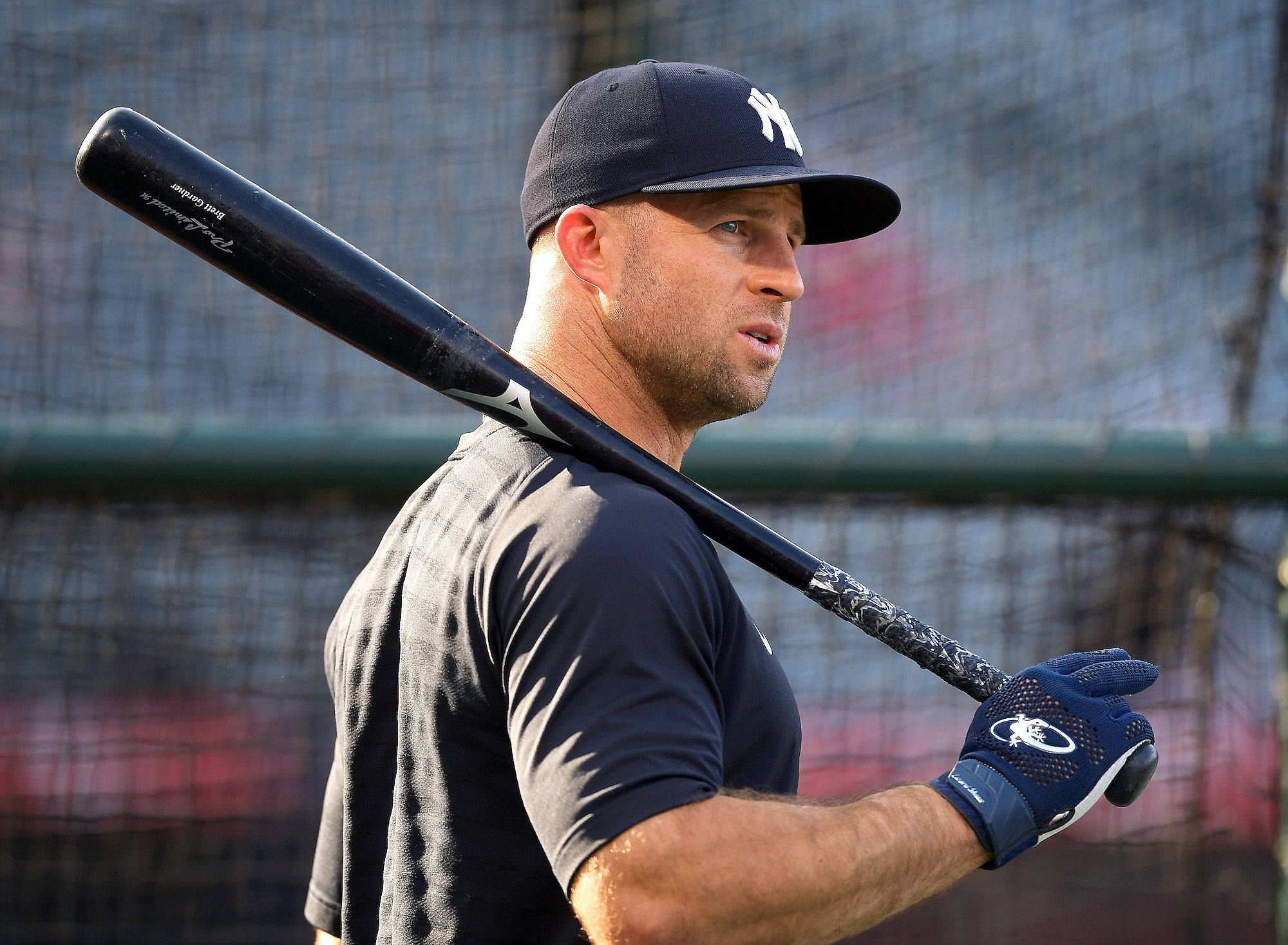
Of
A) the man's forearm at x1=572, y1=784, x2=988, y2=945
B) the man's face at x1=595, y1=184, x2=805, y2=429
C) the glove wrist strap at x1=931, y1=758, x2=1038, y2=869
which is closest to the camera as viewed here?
the man's forearm at x1=572, y1=784, x2=988, y2=945

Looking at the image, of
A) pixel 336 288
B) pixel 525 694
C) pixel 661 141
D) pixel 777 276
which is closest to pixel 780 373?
pixel 777 276

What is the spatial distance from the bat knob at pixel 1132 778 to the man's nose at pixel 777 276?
0.74 m

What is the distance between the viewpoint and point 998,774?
1.34m

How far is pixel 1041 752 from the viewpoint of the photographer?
137 centimetres

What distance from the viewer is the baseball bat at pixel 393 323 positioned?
1472 millimetres

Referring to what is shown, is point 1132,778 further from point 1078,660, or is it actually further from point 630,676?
point 630,676

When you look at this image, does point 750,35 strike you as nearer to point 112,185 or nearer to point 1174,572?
point 1174,572

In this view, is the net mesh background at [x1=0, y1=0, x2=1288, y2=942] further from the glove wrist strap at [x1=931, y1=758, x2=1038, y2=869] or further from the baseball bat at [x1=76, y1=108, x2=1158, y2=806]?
the glove wrist strap at [x1=931, y1=758, x2=1038, y2=869]

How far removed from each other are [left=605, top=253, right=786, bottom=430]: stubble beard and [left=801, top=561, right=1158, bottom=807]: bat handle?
0.92 feet

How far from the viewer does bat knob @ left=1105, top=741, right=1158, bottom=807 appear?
145cm

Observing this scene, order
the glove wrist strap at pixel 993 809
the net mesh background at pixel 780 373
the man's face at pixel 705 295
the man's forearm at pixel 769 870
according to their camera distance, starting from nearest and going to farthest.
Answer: the man's forearm at pixel 769 870 < the glove wrist strap at pixel 993 809 < the man's face at pixel 705 295 < the net mesh background at pixel 780 373

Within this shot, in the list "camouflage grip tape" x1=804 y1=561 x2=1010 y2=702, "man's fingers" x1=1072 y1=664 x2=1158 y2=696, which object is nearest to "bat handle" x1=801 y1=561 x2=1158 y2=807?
"camouflage grip tape" x1=804 y1=561 x2=1010 y2=702

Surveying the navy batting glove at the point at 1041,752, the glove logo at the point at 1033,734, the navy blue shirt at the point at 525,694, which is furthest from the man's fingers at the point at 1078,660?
the navy blue shirt at the point at 525,694

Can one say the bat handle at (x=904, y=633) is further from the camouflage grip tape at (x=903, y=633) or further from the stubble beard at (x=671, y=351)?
the stubble beard at (x=671, y=351)
